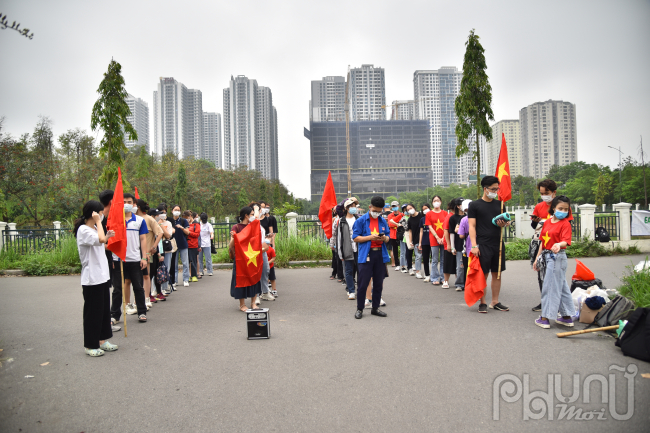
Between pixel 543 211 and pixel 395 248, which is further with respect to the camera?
pixel 395 248

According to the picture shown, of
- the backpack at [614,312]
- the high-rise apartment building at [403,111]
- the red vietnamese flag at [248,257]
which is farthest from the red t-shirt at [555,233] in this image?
the high-rise apartment building at [403,111]

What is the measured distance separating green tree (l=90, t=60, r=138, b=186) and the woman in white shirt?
31.9ft

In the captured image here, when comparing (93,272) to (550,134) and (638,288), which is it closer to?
(638,288)

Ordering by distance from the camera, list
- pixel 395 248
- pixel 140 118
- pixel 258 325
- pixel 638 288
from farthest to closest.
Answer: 1. pixel 140 118
2. pixel 395 248
3. pixel 638 288
4. pixel 258 325

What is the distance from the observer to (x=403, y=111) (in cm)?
15762

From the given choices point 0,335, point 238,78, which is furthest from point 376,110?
point 0,335

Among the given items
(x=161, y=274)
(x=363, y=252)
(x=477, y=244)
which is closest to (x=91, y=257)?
(x=161, y=274)

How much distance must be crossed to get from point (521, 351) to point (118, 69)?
1416cm

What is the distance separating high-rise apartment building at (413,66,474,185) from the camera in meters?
141

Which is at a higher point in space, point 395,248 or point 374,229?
Result: point 374,229

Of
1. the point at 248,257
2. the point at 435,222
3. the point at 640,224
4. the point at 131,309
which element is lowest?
the point at 131,309

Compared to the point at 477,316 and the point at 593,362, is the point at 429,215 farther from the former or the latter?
the point at 593,362

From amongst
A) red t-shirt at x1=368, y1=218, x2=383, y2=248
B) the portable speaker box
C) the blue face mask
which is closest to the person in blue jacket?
red t-shirt at x1=368, y1=218, x2=383, y2=248

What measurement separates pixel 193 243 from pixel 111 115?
5.96m
